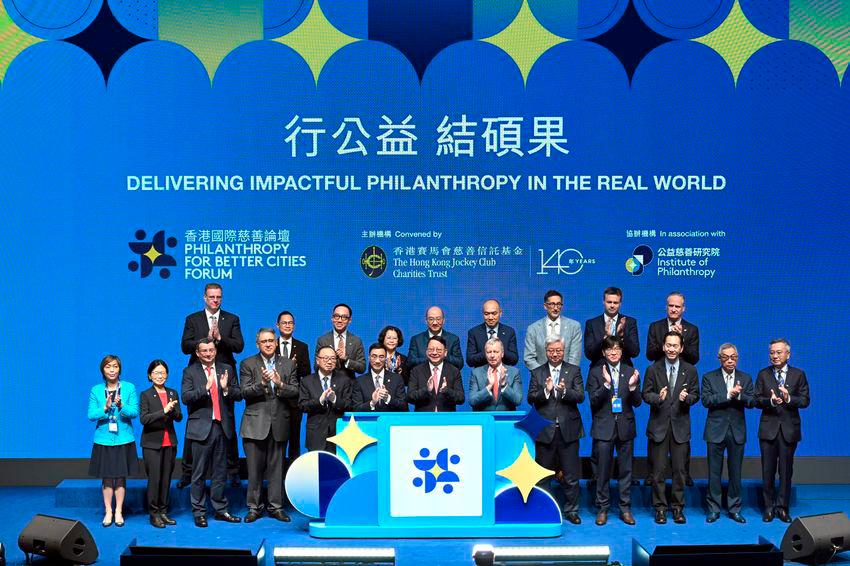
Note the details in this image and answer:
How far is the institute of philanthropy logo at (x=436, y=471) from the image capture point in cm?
859

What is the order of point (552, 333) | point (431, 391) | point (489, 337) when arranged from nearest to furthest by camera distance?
1. point (431, 391)
2. point (489, 337)
3. point (552, 333)

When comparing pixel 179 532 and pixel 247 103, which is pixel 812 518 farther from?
pixel 247 103

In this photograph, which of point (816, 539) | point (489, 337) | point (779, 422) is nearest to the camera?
point (816, 539)

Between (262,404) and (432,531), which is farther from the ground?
(262,404)

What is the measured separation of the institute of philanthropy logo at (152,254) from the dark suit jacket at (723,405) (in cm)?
467

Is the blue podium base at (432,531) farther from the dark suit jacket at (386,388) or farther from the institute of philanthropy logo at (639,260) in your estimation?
the institute of philanthropy logo at (639,260)

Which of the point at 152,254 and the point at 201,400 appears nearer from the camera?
the point at 201,400

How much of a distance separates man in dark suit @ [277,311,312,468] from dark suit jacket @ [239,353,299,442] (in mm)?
185

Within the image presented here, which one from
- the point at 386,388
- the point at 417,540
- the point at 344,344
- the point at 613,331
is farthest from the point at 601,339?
the point at 417,540

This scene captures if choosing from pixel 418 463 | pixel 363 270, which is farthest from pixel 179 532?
pixel 363 270

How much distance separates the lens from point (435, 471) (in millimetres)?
8625

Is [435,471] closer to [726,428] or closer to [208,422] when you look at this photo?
[208,422]

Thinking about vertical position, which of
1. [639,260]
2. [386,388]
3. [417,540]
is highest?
[639,260]

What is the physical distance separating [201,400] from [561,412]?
108 inches
